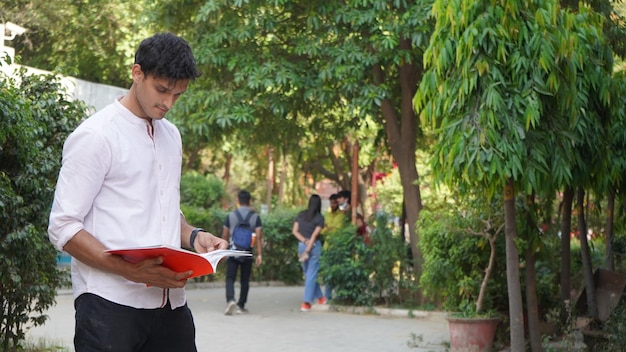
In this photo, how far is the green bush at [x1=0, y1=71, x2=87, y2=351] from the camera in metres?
7.66

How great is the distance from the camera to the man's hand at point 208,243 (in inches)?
157

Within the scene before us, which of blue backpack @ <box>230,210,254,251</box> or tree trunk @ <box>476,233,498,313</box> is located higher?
blue backpack @ <box>230,210,254,251</box>

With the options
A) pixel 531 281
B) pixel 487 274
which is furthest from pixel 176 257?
pixel 487 274

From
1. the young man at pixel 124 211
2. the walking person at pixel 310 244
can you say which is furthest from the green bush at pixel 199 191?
the young man at pixel 124 211

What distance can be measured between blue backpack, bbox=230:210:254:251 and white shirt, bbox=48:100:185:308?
462 inches

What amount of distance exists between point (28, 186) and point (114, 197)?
15.5 ft

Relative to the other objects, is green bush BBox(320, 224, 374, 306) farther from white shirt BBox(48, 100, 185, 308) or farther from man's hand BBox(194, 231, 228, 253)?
white shirt BBox(48, 100, 185, 308)

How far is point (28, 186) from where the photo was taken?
8.13m

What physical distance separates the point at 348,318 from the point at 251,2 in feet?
16.7

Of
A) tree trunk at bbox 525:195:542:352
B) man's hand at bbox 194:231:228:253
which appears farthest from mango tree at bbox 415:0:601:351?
man's hand at bbox 194:231:228:253

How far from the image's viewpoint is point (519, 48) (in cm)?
842

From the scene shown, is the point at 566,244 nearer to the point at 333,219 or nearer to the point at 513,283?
the point at 513,283

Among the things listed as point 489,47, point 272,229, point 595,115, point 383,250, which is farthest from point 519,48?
point 272,229

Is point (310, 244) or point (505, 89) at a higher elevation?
point (505, 89)
